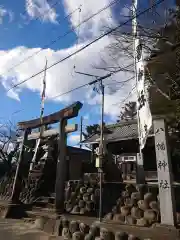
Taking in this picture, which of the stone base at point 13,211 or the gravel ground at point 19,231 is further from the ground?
the stone base at point 13,211

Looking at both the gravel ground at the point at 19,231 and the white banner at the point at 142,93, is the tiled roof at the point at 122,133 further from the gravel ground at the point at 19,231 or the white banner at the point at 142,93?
the white banner at the point at 142,93

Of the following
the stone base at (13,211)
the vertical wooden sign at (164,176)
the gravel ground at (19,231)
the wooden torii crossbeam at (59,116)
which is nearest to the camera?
the vertical wooden sign at (164,176)

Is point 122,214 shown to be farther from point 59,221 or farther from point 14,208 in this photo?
point 14,208

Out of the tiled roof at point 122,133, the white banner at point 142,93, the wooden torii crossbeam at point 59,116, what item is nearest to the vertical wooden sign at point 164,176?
the white banner at point 142,93

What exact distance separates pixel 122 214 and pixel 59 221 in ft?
7.50

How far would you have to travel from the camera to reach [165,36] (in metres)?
5.23

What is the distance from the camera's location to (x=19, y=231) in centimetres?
898

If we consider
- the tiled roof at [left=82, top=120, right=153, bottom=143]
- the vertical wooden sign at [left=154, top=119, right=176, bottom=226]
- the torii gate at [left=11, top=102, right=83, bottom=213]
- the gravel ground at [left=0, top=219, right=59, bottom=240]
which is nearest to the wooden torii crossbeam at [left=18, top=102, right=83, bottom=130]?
the torii gate at [left=11, top=102, right=83, bottom=213]

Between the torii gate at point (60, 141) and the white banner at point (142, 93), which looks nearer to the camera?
the white banner at point (142, 93)

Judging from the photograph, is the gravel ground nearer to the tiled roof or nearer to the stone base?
the stone base

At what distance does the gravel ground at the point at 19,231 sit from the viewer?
8.13 m

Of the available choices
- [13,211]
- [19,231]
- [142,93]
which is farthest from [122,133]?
[142,93]

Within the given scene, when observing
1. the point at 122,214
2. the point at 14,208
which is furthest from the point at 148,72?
the point at 14,208

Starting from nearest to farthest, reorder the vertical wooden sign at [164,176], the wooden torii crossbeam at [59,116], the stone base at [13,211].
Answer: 1. the vertical wooden sign at [164,176]
2. the wooden torii crossbeam at [59,116]
3. the stone base at [13,211]
